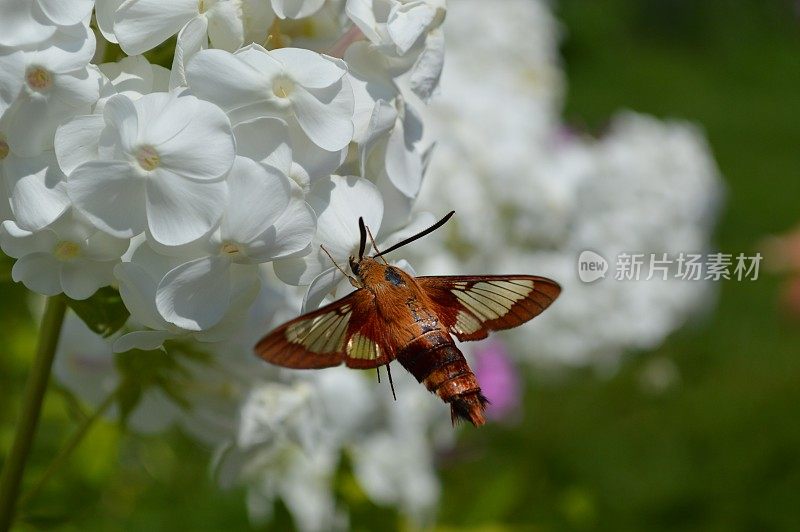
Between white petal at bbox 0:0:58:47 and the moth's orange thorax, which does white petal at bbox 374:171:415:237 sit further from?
white petal at bbox 0:0:58:47

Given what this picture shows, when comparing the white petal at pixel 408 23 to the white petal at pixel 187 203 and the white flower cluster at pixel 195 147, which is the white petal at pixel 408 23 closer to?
the white flower cluster at pixel 195 147

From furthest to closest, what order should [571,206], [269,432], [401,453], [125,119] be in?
[571,206], [401,453], [269,432], [125,119]

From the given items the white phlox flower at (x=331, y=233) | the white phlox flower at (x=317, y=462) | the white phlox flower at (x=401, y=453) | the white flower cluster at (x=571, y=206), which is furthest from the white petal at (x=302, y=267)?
the white flower cluster at (x=571, y=206)

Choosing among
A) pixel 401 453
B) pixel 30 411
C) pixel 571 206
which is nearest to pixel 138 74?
pixel 30 411

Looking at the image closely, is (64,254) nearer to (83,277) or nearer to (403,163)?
(83,277)

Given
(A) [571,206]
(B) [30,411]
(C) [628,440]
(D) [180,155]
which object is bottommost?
(B) [30,411]

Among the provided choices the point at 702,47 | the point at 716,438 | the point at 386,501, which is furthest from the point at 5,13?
the point at 702,47

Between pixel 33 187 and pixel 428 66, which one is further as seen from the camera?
pixel 428 66
